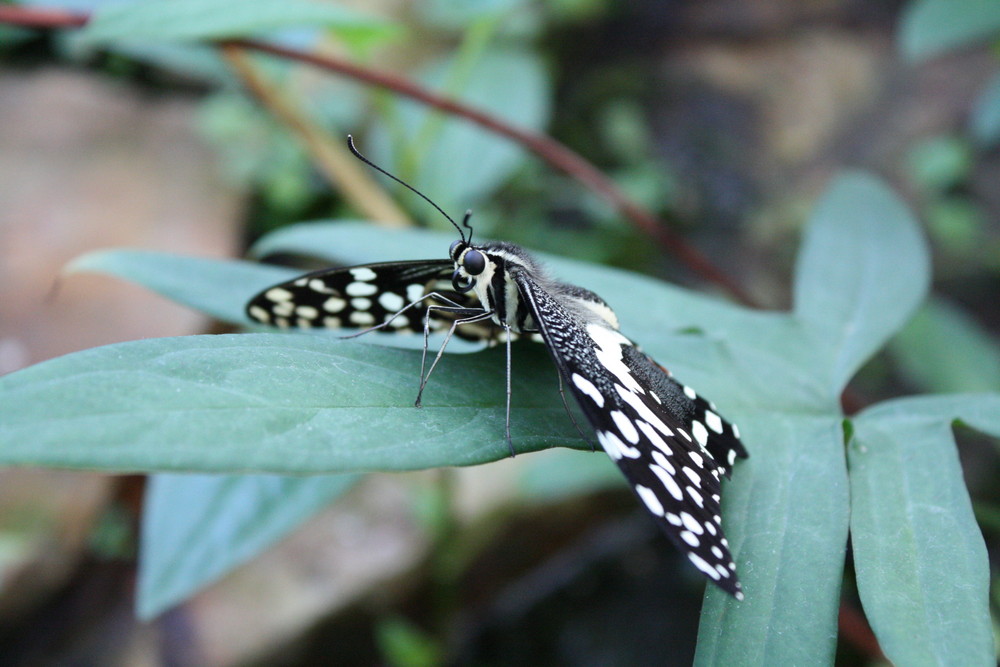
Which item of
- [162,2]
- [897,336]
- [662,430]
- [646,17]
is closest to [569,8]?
[646,17]

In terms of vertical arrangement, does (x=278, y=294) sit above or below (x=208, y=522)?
above

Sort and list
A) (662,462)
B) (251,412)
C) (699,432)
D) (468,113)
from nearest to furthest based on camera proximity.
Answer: (251,412) < (662,462) < (699,432) < (468,113)

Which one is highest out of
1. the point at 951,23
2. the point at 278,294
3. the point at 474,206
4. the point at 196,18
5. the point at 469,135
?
the point at 951,23

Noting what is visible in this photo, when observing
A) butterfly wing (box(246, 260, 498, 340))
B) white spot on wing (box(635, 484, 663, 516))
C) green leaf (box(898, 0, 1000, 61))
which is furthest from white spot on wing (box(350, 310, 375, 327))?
green leaf (box(898, 0, 1000, 61))

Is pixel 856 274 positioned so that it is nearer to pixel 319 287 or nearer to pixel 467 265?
pixel 467 265

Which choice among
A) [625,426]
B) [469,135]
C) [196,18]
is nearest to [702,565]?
[625,426]

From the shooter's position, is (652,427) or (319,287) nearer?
(652,427)

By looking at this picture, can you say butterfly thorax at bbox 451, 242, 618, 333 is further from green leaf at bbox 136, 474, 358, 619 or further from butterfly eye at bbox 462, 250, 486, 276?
green leaf at bbox 136, 474, 358, 619

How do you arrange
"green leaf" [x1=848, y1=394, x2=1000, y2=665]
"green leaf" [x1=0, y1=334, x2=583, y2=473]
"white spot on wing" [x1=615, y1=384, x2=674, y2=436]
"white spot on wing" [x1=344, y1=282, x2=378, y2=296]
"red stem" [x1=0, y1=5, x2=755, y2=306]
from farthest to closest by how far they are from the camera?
"red stem" [x1=0, y1=5, x2=755, y2=306], "white spot on wing" [x1=344, y1=282, x2=378, y2=296], "white spot on wing" [x1=615, y1=384, x2=674, y2=436], "green leaf" [x1=848, y1=394, x2=1000, y2=665], "green leaf" [x1=0, y1=334, x2=583, y2=473]
